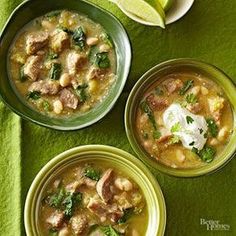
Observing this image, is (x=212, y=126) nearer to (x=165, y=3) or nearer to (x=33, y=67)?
(x=165, y=3)

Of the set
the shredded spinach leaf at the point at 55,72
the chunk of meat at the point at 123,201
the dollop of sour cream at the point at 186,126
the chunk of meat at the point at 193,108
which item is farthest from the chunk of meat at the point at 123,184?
the shredded spinach leaf at the point at 55,72

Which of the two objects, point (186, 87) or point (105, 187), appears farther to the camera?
point (186, 87)

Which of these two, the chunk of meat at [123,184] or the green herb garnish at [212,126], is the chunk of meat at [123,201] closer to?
the chunk of meat at [123,184]

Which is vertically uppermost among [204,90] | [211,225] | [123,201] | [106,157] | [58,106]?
[204,90]

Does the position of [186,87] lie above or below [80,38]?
below

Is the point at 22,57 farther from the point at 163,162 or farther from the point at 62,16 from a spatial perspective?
the point at 163,162

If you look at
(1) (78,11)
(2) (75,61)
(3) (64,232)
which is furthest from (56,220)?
(1) (78,11)
